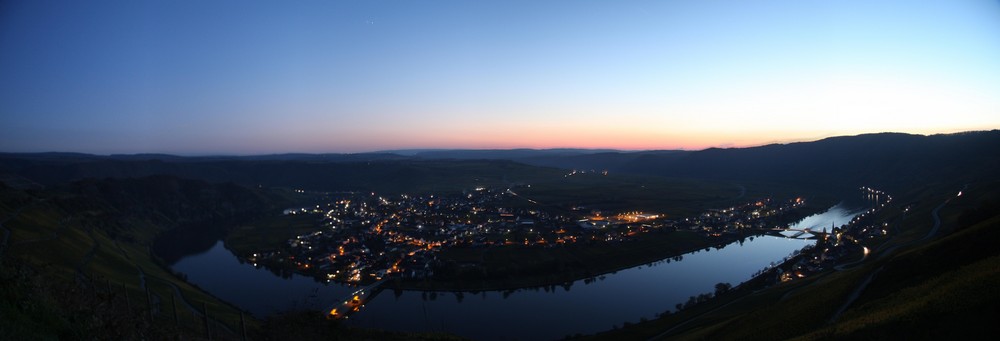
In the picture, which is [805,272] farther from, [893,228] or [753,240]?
[893,228]

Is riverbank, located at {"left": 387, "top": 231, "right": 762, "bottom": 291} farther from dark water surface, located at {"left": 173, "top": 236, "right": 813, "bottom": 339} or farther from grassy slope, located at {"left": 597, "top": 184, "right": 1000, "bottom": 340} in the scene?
grassy slope, located at {"left": 597, "top": 184, "right": 1000, "bottom": 340}

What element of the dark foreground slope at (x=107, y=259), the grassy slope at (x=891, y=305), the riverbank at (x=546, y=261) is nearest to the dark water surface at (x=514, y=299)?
the riverbank at (x=546, y=261)

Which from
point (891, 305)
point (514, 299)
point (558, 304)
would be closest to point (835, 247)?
point (558, 304)

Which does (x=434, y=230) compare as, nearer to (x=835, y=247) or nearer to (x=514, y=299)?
(x=514, y=299)

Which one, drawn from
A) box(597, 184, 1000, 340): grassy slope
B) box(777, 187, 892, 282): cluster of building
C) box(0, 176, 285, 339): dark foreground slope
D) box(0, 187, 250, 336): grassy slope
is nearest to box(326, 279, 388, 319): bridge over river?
box(0, 187, 250, 336): grassy slope

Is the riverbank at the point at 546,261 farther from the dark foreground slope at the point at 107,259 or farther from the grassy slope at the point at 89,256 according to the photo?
the dark foreground slope at the point at 107,259

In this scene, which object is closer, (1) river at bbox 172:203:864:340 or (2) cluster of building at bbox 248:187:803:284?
Result: (1) river at bbox 172:203:864:340
